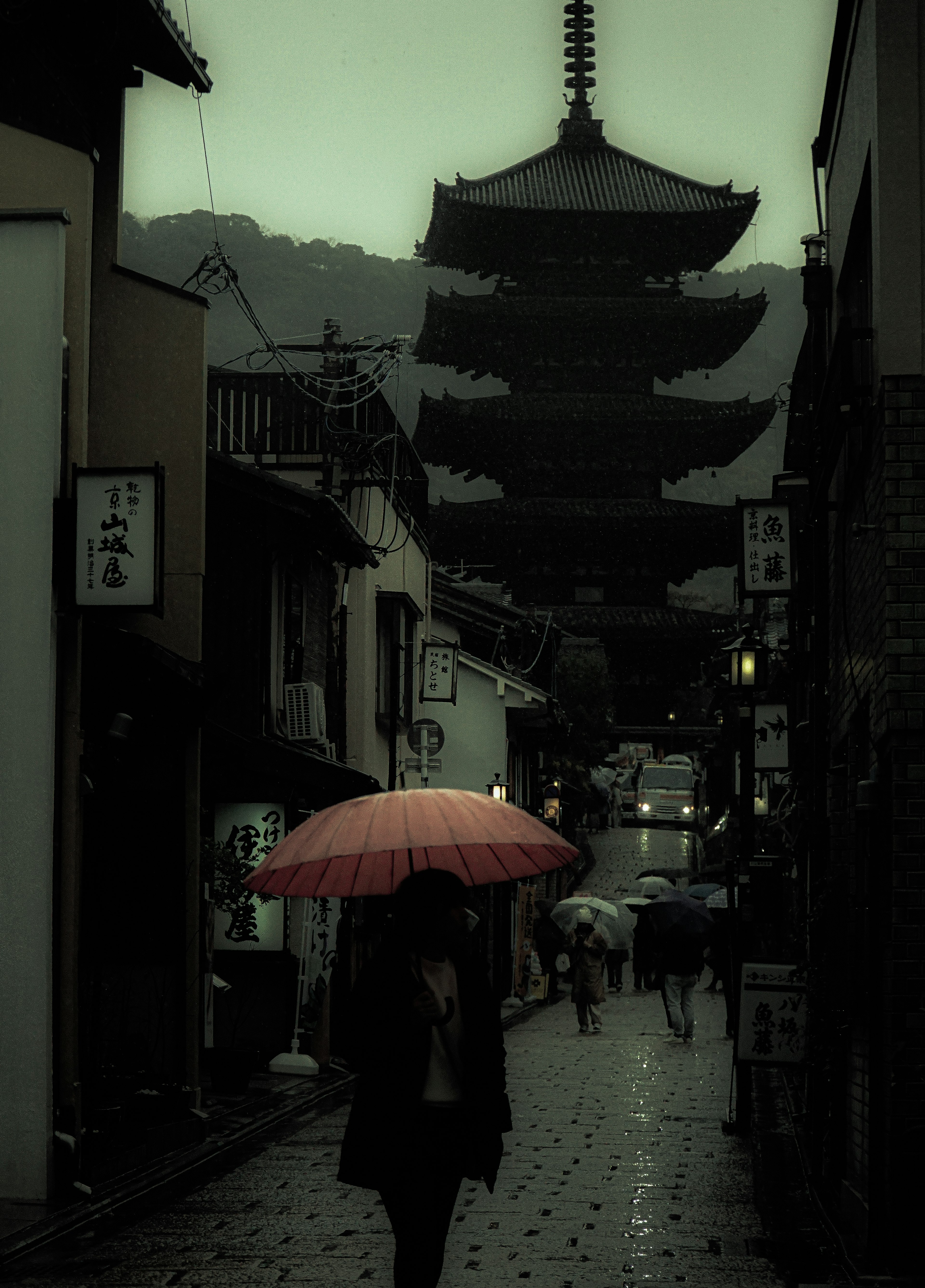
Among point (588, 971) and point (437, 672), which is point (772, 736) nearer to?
point (588, 971)

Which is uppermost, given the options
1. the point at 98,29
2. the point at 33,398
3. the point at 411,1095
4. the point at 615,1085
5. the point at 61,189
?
the point at 98,29

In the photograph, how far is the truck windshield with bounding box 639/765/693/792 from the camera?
54000 millimetres

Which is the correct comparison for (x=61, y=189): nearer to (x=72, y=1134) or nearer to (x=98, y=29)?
Answer: (x=98, y=29)

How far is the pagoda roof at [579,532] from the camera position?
166 feet

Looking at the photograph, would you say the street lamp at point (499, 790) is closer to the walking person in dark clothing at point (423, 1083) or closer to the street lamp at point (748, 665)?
the street lamp at point (748, 665)

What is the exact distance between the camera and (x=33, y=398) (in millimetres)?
9547

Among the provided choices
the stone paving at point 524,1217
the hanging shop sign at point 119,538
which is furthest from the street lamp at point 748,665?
the hanging shop sign at point 119,538

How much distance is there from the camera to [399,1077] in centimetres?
510

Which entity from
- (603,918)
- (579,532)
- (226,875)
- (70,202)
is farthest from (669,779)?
(70,202)

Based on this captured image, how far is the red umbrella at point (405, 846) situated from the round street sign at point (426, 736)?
17890 millimetres

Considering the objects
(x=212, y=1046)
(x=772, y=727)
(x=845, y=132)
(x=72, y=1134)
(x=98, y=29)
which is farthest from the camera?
(x=772, y=727)

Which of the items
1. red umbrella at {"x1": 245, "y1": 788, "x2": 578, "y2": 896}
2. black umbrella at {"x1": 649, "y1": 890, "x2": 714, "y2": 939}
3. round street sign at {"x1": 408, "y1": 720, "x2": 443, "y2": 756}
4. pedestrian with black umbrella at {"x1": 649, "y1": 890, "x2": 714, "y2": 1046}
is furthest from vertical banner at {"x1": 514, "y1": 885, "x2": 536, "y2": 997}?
red umbrella at {"x1": 245, "y1": 788, "x2": 578, "y2": 896}

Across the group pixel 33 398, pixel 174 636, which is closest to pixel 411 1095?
pixel 33 398

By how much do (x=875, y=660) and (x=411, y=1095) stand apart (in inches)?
148
